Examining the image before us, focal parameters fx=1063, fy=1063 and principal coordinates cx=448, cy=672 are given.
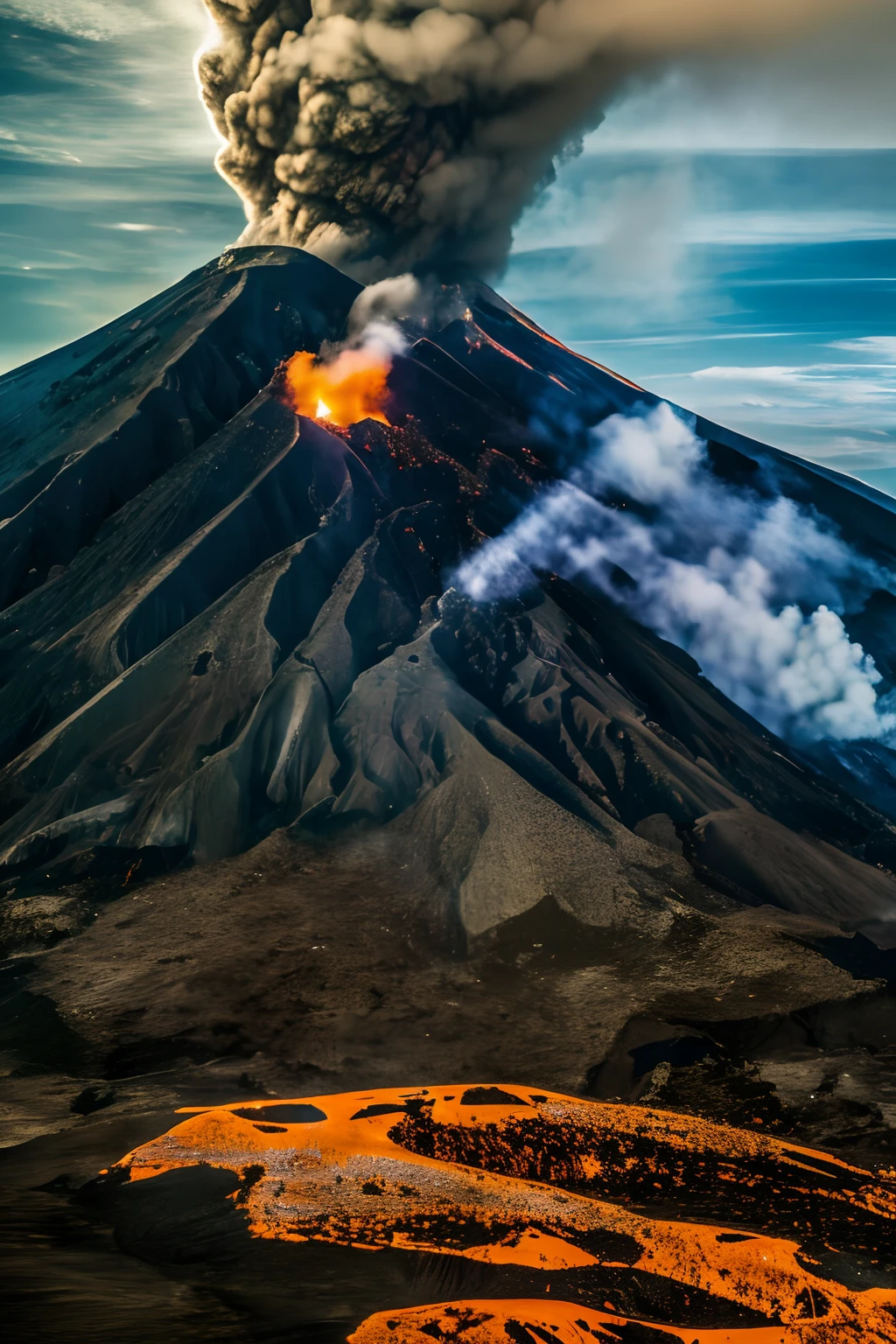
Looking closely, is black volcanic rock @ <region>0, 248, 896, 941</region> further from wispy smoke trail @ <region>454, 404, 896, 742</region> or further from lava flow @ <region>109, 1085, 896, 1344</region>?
lava flow @ <region>109, 1085, 896, 1344</region>

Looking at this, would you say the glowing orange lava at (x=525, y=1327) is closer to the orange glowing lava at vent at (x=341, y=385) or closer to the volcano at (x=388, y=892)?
the volcano at (x=388, y=892)

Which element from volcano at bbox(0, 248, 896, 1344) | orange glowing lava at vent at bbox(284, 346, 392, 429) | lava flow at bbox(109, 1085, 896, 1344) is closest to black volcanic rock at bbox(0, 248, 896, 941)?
volcano at bbox(0, 248, 896, 1344)

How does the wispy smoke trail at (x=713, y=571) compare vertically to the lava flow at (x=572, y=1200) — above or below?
above

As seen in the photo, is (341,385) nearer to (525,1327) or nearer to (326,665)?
(326,665)

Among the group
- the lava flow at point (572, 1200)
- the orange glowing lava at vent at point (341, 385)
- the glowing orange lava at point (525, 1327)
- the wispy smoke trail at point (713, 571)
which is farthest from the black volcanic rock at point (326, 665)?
the glowing orange lava at point (525, 1327)

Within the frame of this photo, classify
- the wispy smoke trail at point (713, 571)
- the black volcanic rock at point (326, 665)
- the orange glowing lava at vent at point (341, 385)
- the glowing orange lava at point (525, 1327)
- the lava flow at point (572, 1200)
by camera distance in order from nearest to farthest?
the glowing orange lava at point (525, 1327) < the lava flow at point (572, 1200) < the black volcanic rock at point (326, 665) < the orange glowing lava at vent at point (341, 385) < the wispy smoke trail at point (713, 571)
